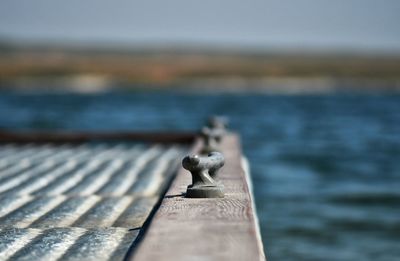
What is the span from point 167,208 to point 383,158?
937 inches

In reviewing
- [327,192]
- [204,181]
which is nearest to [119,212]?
[204,181]

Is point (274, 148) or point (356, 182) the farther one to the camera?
point (274, 148)

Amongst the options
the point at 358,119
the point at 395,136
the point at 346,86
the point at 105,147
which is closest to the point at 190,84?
the point at 346,86

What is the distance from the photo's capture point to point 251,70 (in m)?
161

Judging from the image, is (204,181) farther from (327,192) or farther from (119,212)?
(327,192)

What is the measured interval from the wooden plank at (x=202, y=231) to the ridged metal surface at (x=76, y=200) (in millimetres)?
297

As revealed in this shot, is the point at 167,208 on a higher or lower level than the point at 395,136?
higher

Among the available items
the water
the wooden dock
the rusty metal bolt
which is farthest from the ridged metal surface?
the water

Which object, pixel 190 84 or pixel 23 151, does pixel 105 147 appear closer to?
pixel 23 151

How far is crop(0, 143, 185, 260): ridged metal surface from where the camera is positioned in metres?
4.77

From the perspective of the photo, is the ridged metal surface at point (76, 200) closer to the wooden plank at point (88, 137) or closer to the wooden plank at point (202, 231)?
the wooden plank at point (202, 231)

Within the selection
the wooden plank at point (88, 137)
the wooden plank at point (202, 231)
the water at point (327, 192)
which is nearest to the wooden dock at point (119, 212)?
the wooden plank at point (202, 231)

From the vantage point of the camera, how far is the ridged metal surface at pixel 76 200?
4.77 meters

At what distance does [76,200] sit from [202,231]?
2.46 meters
